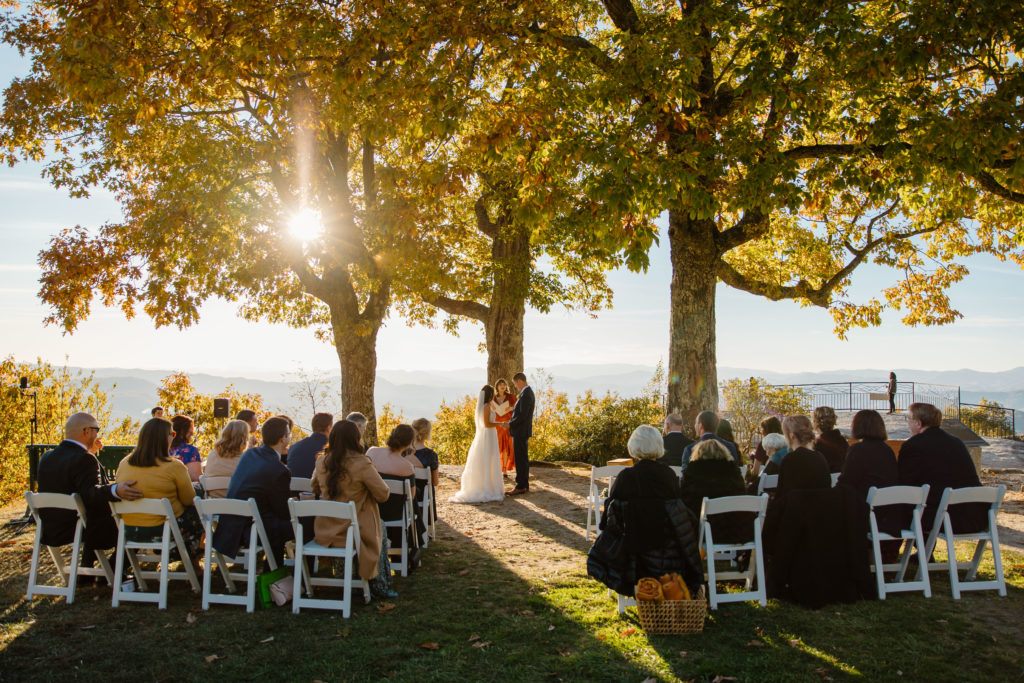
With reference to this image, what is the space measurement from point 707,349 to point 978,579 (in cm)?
628

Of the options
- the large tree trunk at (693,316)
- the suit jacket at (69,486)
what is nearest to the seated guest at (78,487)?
the suit jacket at (69,486)

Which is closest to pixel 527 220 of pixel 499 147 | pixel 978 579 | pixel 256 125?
pixel 499 147

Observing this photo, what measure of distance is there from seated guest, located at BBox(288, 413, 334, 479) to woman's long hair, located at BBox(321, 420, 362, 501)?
57.9 inches

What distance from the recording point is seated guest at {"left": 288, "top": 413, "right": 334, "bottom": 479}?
7.99 metres

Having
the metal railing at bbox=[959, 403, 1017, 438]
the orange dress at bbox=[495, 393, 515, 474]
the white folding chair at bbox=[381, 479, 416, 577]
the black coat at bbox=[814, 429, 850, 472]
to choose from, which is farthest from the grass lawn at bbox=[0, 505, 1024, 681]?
the metal railing at bbox=[959, 403, 1017, 438]

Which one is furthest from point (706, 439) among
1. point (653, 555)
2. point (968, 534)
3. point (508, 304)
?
point (508, 304)

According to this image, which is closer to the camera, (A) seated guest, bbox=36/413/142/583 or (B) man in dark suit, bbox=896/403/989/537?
(A) seated guest, bbox=36/413/142/583

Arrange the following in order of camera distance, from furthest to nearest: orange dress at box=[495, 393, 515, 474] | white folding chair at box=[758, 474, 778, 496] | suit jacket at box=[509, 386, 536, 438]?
orange dress at box=[495, 393, 515, 474]
suit jacket at box=[509, 386, 536, 438]
white folding chair at box=[758, 474, 778, 496]

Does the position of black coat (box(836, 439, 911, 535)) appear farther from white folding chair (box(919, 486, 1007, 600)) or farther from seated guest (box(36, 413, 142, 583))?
seated guest (box(36, 413, 142, 583))

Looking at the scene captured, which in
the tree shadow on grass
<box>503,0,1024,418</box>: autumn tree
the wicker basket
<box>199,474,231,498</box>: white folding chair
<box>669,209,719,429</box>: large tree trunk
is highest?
<box>503,0,1024,418</box>: autumn tree

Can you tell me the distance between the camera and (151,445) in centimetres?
646

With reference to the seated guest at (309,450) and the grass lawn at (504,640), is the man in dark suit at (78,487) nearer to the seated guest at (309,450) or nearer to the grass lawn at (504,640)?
the grass lawn at (504,640)

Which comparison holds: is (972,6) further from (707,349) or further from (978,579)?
(978,579)

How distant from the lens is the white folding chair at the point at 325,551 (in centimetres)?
589
